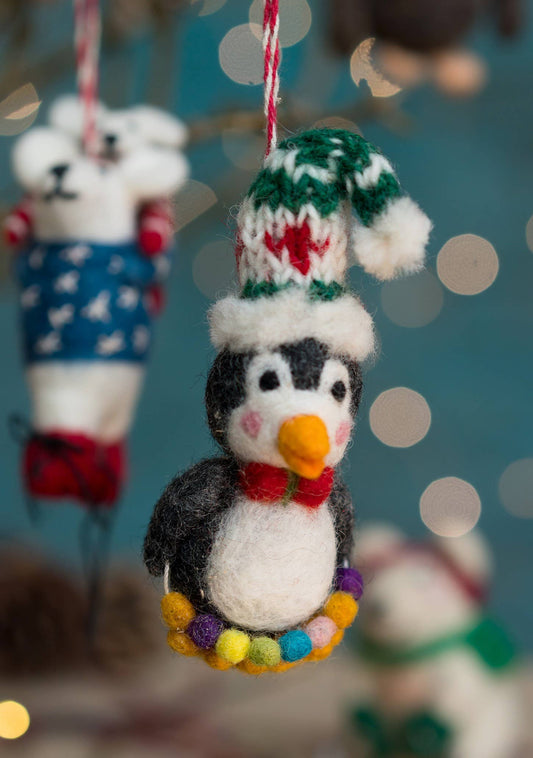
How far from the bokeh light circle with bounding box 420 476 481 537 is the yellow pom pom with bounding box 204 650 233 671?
106cm

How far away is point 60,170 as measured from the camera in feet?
2.36

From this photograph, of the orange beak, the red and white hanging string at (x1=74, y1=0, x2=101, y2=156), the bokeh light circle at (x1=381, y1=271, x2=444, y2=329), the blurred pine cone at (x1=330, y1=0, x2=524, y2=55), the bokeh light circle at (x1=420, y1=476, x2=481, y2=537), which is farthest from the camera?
the bokeh light circle at (x1=381, y1=271, x2=444, y2=329)

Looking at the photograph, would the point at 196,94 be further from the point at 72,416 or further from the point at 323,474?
the point at 323,474

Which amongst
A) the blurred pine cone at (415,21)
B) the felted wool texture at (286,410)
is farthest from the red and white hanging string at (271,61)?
the blurred pine cone at (415,21)

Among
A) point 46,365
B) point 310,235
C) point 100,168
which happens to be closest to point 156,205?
point 100,168

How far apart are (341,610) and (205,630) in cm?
7

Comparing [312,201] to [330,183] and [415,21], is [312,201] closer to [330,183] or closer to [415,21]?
[330,183]

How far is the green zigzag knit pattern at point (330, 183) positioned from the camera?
1.23 feet

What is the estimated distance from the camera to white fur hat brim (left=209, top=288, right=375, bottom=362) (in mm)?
381

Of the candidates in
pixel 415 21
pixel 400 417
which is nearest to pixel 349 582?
pixel 415 21

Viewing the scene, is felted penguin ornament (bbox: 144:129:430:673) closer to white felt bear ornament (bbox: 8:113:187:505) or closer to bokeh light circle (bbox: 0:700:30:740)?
white felt bear ornament (bbox: 8:113:187:505)

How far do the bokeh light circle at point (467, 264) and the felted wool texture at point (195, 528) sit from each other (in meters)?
1.03

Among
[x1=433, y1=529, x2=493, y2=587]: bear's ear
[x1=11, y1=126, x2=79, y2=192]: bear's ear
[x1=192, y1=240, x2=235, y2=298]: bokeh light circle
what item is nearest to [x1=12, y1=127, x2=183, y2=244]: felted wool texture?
[x1=11, y1=126, x2=79, y2=192]: bear's ear

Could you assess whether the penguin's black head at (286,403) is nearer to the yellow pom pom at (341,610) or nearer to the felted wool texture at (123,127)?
the yellow pom pom at (341,610)
